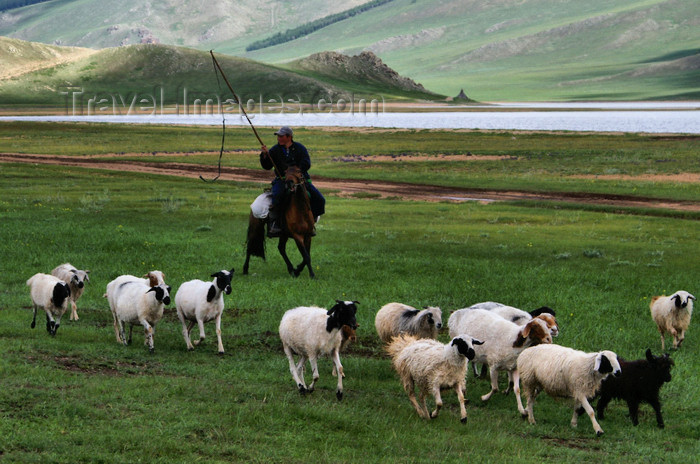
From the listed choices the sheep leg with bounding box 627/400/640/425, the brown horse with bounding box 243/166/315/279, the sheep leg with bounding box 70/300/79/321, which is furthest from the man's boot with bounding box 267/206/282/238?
the sheep leg with bounding box 627/400/640/425

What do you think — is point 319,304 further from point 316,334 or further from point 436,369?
point 436,369

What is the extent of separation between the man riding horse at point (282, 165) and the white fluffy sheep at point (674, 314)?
964 centimetres

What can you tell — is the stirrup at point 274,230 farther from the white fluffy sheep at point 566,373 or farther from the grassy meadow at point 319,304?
the white fluffy sheep at point 566,373

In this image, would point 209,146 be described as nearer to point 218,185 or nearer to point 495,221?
point 218,185

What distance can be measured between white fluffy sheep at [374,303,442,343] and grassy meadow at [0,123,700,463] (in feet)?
2.15

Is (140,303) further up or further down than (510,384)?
further up

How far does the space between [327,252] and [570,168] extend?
36.7 meters

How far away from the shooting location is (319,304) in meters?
18.0

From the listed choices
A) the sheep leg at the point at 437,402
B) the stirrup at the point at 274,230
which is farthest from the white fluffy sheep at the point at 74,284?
the sheep leg at the point at 437,402

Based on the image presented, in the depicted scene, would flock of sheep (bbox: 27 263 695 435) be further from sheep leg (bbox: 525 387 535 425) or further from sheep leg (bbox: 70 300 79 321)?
sheep leg (bbox: 70 300 79 321)

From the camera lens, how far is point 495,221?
1298 inches

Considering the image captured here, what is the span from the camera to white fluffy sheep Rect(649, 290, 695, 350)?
49.7 ft

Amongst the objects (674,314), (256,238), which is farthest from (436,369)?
(256,238)

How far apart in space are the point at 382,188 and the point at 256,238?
24.1 m
